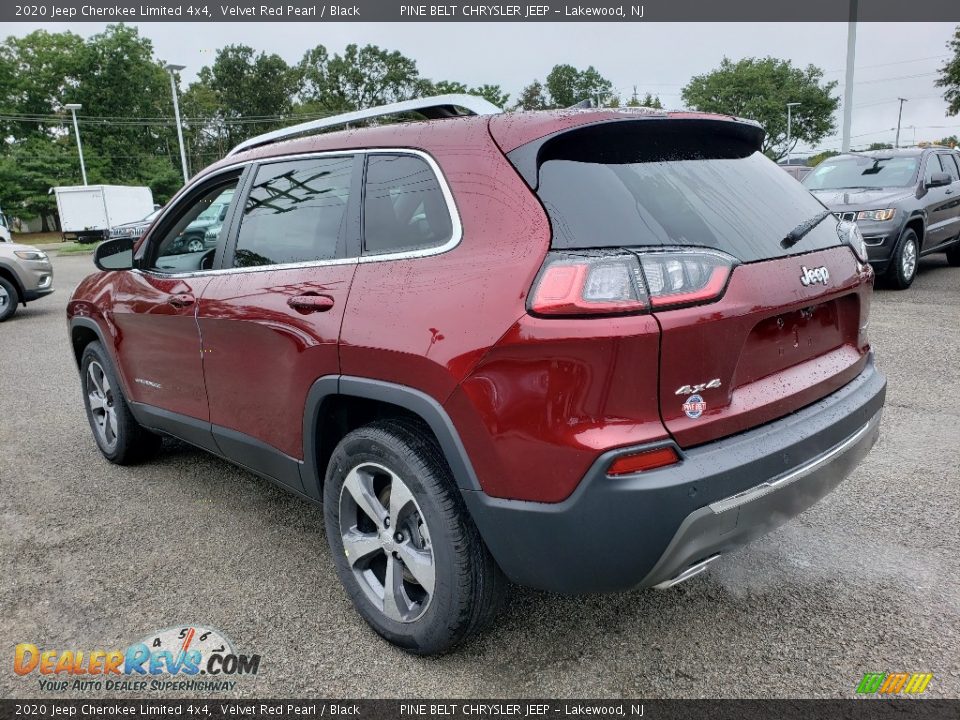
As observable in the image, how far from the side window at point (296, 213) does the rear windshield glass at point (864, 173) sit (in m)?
9.30

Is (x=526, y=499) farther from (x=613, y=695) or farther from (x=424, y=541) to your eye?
(x=613, y=695)

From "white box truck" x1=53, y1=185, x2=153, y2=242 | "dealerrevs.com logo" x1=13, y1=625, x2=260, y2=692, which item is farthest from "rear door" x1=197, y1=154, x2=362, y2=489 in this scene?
"white box truck" x1=53, y1=185, x2=153, y2=242

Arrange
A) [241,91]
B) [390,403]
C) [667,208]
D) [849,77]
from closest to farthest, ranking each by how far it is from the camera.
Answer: [667,208]
[390,403]
[849,77]
[241,91]

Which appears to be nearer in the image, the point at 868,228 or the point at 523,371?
the point at 523,371

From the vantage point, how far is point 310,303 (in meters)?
2.61

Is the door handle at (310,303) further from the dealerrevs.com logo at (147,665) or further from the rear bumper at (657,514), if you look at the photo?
the dealerrevs.com logo at (147,665)

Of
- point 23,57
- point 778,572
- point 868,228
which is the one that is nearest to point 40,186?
point 23,57

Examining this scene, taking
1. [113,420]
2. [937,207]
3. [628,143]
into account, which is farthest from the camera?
[937,207]

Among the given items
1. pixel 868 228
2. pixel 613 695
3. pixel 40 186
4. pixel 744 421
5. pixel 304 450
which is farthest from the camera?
pixel 40 186

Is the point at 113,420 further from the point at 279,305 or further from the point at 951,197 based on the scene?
the point at 951,197

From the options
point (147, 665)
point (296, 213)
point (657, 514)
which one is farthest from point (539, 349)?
point (147, 665)

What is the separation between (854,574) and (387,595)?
1.82 metres

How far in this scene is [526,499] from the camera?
2.01 metres

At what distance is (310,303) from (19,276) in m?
10.4
